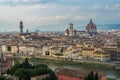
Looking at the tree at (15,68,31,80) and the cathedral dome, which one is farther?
the cathedral dome

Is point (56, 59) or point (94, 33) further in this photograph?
point (94, 33)

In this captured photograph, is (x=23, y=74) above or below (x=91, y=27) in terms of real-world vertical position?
below

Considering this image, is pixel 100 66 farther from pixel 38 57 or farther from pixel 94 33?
pixel 94 33

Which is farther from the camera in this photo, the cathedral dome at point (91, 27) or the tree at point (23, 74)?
the cathedral dome at point (91, 27)

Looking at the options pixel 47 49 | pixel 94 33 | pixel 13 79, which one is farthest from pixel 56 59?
pixel 94 33

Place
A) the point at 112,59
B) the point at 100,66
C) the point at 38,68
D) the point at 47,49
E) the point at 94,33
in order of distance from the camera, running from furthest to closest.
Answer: the point at 94,33 < the point at 47,49 < the point at 112,59 < the point at 100,66 < the point at 38,68

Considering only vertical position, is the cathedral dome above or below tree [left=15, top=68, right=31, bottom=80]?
above

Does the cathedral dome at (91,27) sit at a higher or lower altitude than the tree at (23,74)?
higher

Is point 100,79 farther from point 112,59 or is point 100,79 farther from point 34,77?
point 112,59

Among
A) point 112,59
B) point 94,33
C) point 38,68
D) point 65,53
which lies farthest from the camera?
point 94,33

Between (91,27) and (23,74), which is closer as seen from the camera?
(23,74)
